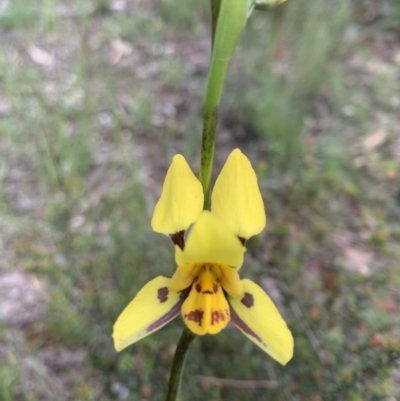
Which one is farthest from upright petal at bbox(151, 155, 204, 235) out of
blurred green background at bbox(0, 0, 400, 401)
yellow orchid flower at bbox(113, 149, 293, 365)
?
blurred green background at bbox(0, 0, 400, 401)

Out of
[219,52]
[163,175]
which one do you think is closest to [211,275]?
[219,52]

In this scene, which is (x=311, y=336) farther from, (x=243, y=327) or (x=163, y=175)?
(x=163, y=175)

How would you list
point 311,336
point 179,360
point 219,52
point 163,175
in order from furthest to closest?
point 163,175 < point 311,336 < point 179,360 < point 219,52

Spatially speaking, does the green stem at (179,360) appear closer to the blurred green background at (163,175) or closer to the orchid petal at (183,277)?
the orchid petal at (183,277)

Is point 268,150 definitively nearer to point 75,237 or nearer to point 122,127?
point 122,127

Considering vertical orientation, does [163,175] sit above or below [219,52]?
below

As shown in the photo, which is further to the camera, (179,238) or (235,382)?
(235,382)
